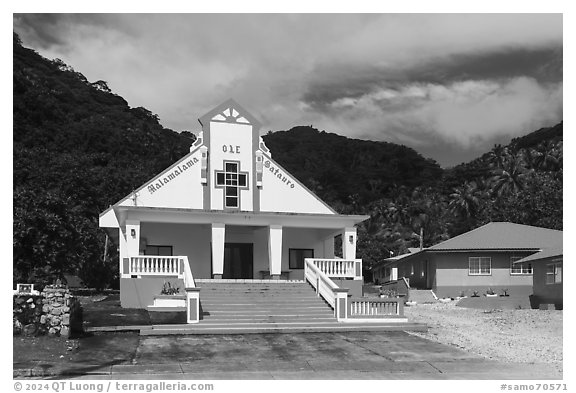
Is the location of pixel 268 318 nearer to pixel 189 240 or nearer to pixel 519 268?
pixel 189 240

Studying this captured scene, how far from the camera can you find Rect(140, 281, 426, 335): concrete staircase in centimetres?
1770

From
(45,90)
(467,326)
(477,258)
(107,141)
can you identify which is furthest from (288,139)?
(467,326)

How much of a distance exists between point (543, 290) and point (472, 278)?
19.9 feet

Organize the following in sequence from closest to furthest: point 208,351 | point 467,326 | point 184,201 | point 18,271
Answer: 1. point 208,351
2. point 467,326
3. point 184,201
4. point 18,271

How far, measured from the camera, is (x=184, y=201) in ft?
81.9

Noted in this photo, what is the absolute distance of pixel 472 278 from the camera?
120 feet

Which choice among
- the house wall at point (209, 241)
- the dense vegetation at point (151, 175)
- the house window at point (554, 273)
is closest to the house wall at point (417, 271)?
the house window at point (554, 273)

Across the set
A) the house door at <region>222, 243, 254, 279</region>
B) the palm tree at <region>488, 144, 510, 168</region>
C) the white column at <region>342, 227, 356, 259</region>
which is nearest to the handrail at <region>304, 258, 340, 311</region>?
the white column at <region>342, 227, 356, 259</region>

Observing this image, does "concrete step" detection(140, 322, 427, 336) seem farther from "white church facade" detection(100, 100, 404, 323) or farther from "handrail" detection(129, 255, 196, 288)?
"handrail" detection(129, 255, 196, 288)

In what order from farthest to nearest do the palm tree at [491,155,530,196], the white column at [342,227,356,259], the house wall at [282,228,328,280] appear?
the palm tree at [491,155,530,196] → the house wall at [282,228,328,280] → the white column at [342,227,356,259]

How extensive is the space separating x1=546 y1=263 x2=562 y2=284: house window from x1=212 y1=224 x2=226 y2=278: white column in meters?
15.0

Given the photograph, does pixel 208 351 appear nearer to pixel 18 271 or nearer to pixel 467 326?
pixel 467 326

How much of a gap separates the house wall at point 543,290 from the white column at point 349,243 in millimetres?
9998

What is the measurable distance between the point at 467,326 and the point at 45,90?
51.5m
